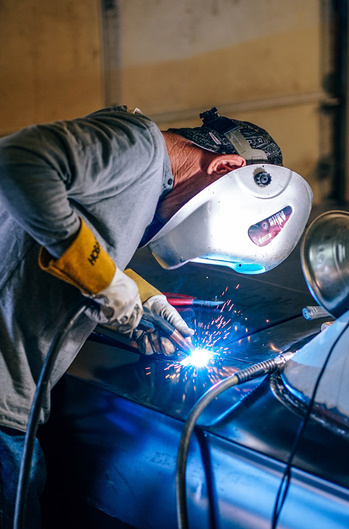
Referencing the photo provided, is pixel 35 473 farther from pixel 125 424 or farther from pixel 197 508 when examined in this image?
pixel 197 508

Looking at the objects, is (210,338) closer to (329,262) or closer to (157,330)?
(157,330)

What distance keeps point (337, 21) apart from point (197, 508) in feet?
20.2

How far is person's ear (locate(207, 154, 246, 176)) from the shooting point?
4.92ft

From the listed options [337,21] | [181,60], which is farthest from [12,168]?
[337,21]

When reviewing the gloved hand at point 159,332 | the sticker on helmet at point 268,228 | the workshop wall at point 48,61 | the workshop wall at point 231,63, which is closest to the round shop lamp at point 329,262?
the sticker on helmet at point 268,228

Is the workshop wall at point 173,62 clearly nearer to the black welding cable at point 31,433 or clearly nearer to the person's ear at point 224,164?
the person's ear at point 224,164

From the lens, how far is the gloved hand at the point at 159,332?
1492 mm

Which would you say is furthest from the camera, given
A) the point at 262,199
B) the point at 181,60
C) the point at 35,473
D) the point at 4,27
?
the point at 181,60

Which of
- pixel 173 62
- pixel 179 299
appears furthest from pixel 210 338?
pixel 173 62

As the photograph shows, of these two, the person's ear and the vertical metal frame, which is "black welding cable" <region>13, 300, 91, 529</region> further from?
the vertical metal frame

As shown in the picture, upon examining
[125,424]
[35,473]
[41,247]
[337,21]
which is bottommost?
Answer: [35,473]

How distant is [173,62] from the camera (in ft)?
18.8

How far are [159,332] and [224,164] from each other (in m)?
0.50

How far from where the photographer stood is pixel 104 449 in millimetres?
1296
